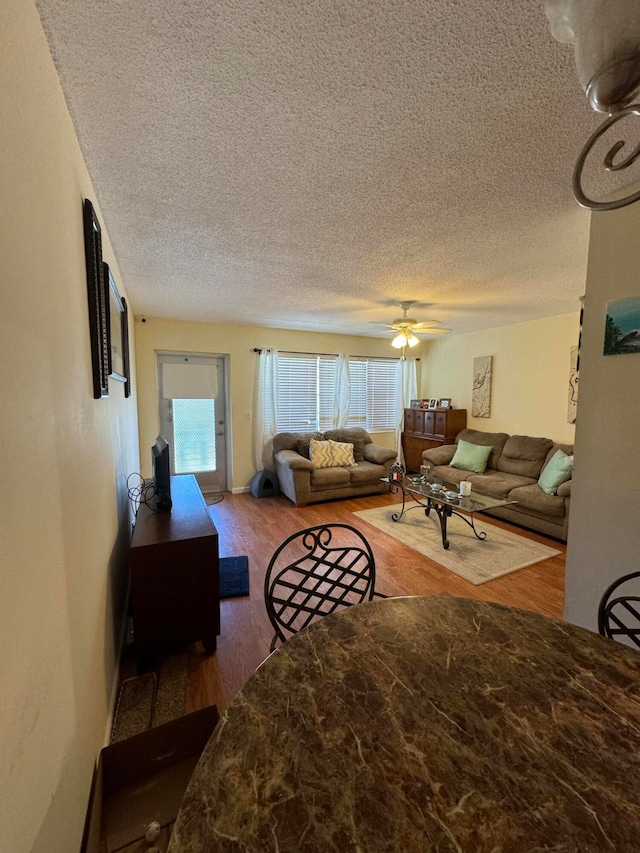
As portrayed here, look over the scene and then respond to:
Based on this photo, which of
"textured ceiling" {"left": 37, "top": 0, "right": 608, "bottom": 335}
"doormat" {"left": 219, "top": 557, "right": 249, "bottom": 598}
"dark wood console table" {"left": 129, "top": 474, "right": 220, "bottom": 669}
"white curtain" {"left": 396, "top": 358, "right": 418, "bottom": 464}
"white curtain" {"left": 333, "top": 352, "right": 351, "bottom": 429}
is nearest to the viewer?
"textured ceiling" {"left": 37, "top": 0, "right": 608, "bottom": 335}

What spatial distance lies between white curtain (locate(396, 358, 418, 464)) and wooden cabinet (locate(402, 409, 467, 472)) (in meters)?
0.09

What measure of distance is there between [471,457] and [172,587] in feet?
13.4

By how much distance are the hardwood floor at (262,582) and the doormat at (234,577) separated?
5 cm

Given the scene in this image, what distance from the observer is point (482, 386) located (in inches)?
208

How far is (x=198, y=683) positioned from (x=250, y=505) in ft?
9.35

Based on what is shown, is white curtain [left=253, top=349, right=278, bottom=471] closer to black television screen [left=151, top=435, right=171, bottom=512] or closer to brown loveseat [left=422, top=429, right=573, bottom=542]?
brown loveseat [left=422, top=429, right=573, bottom=542]

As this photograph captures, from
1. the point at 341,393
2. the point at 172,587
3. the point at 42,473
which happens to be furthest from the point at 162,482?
the point at 341,393

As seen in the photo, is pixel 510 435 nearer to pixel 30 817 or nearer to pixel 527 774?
pixel 527 774

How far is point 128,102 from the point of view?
118cm

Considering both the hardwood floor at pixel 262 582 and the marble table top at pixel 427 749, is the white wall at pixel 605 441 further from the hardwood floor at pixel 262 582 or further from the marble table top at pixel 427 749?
the marble table top at pixel 427 749

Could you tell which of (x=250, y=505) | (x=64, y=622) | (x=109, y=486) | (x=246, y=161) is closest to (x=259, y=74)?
(x=246, y=161)

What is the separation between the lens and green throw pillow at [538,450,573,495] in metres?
3.58

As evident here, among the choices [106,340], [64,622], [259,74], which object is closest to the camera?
[64,622]

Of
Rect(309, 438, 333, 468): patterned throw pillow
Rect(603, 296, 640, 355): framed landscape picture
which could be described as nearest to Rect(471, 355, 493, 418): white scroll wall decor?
Rect(309, 438, 333, 468): patterned throw pillow
